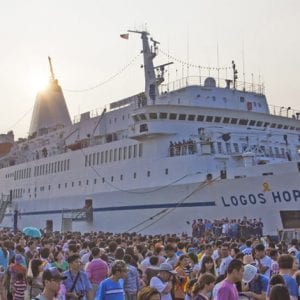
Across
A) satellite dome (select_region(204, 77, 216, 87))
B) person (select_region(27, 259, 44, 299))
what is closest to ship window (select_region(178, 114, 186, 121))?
satellite dome (select_region(204, 77, 216, 87))

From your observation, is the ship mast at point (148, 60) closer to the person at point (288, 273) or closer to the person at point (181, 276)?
the person at point (181, 276)

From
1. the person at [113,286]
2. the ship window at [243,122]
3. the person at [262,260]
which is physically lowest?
the person at [113,286]

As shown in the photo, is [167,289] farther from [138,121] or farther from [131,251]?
[138,121]

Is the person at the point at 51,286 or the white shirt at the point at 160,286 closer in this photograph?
the person at the point at 51,286

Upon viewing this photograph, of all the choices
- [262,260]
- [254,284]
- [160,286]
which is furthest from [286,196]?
[160,286]

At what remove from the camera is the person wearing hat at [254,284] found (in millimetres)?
7164

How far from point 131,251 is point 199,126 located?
20.2 m

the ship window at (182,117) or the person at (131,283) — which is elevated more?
the ship window at (182,117)

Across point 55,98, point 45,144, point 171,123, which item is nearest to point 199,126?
point 171,123

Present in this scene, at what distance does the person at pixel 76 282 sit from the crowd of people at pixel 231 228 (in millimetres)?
13965

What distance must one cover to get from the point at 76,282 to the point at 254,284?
2.41m

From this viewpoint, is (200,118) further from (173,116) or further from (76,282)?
(76,282)

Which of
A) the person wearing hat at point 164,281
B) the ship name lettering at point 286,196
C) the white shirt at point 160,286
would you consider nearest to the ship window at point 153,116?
the ship name lettering at point 286,196

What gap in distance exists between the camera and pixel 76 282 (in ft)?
26.3
